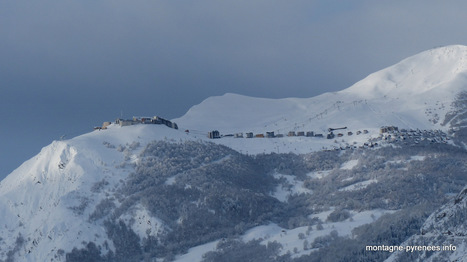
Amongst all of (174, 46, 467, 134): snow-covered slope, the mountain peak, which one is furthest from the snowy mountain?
the mountain peak

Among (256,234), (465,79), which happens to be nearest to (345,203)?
(256,234)

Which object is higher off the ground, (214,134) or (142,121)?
(142,121)

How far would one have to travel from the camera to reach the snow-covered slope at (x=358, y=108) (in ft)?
529

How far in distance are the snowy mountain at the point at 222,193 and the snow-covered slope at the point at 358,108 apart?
4602 mm

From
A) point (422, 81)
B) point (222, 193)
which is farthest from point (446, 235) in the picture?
point (422, 81)

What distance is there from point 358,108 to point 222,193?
64.8m

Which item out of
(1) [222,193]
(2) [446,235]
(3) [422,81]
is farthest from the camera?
(3) [422,81]

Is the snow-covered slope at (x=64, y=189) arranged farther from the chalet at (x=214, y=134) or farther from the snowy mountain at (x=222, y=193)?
the chalet at (x=214, y=134)

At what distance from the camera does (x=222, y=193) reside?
11388 centimetres

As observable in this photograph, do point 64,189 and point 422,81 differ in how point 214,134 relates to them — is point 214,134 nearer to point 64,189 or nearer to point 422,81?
point 64,189

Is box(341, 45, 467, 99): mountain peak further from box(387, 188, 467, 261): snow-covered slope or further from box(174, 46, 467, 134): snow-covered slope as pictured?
box(387, 188, 467, 261): snow-covered slope

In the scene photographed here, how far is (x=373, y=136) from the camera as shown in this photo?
14175 centimetres

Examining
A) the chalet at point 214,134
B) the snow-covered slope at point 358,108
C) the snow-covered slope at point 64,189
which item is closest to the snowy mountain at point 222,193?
the snow-covered slope at point 64,189

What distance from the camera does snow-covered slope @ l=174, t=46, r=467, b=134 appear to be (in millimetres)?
161125
